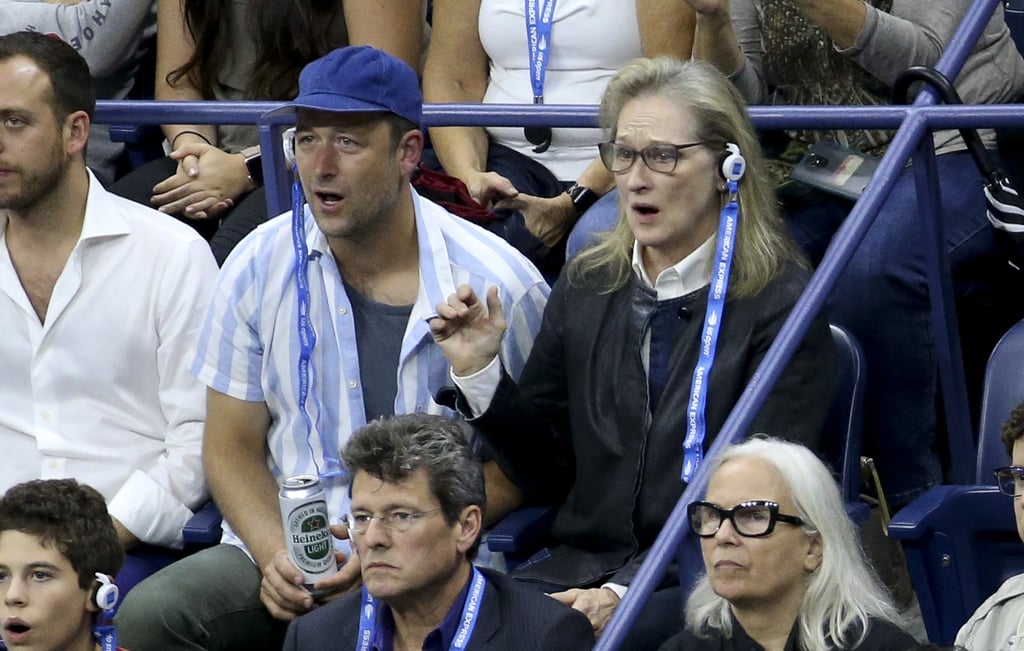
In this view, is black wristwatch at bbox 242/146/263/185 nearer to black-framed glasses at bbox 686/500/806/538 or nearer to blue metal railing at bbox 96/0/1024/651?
blue metal railing at bbox 96/0/1024/651

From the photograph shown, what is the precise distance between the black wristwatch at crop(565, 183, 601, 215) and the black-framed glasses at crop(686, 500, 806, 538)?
158cm

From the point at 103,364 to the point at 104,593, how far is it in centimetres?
92

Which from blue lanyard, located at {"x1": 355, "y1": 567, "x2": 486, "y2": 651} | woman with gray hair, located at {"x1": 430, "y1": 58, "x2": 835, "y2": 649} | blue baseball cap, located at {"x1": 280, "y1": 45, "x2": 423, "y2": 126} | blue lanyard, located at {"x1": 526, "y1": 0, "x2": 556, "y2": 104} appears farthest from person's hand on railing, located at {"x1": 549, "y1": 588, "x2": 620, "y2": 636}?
blue lanyard, located at {"x1": 526, "y1": 0, "x2": 556, "y2": 104}

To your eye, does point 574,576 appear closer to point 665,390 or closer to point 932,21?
point 665,390

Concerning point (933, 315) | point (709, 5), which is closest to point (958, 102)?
point (933, 315)

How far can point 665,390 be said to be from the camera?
13.7ft

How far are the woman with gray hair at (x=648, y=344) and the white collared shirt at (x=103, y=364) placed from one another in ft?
2.70

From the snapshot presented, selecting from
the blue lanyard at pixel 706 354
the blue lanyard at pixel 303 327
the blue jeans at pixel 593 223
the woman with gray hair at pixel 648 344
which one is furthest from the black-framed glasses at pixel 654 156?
the blue lanyard at pixel 303 327

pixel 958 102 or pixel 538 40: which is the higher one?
pixel 538 40

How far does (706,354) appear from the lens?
4.07 m

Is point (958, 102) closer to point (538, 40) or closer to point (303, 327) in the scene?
point (538, 40)

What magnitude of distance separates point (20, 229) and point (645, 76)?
1.58 meters

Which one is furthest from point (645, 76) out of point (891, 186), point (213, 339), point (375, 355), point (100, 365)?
point (100, 365)

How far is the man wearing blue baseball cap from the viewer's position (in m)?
4.40
